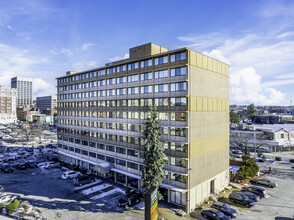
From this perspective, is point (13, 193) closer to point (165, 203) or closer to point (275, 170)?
point (165, 203)

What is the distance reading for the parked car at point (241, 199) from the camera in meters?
31.4

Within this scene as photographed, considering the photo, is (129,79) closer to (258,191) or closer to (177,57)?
(177,57)

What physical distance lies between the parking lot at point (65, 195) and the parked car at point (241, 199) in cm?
1591

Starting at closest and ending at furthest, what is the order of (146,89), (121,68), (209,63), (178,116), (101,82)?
(178,116) → (209,63) → (146,89) → (121,68) → (101,82)

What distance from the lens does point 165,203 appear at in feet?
105

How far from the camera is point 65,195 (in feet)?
115

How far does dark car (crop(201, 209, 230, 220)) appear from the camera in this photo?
27.1m

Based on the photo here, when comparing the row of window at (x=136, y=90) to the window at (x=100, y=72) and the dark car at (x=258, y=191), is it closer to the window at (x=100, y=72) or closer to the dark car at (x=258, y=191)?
the window at (x=100, y=72)

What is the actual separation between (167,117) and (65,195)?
22642 millimetres

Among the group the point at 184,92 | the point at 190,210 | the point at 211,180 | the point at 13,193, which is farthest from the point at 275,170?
the point at 13,193

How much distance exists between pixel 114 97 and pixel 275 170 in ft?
149

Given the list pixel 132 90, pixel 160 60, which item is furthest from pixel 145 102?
pixel 160 60

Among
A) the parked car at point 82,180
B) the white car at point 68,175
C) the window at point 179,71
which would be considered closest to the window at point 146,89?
the window at point 179,71

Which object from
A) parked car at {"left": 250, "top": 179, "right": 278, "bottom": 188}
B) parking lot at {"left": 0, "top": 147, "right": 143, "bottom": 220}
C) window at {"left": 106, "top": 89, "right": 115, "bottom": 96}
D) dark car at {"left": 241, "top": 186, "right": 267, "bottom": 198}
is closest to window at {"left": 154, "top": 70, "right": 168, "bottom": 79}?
window at {"left": 106, "top": 89, "right": 115, "bottom": 96}
